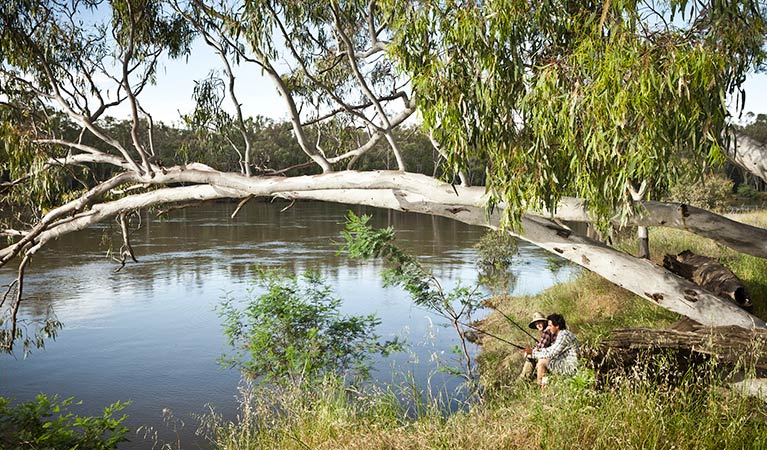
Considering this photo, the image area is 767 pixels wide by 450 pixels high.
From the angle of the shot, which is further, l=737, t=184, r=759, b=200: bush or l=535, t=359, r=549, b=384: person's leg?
l=737, t=184, r=759, b=200: bush

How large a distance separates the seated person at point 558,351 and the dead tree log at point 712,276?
148 cm

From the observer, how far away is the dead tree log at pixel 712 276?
5.43m

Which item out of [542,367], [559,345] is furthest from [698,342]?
[542,367]

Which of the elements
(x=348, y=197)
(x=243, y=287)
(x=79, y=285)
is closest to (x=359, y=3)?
(x=348, y=197)

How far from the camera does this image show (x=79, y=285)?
532 inches

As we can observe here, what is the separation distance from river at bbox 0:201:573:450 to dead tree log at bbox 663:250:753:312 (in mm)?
2507

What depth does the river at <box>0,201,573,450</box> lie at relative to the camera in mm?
7848

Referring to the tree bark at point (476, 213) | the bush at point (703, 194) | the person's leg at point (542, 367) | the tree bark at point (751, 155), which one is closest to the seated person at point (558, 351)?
the person's leg at point (542, 367)

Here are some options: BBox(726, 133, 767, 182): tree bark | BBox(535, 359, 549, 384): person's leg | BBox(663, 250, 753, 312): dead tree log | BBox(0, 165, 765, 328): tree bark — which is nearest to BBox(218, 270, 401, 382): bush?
BBox(0, 165, 765, 328): tree bark

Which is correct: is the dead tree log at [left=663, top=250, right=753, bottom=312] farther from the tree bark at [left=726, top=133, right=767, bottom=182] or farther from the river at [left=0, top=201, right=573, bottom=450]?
the river at [left=0, top=201, right=573, bottom=450]

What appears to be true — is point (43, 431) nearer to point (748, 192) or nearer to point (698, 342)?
point (698, 342)

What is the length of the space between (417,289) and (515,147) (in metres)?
2.46

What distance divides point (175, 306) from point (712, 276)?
9.10 m

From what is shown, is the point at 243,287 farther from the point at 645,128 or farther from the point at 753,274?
the point at 645,128
